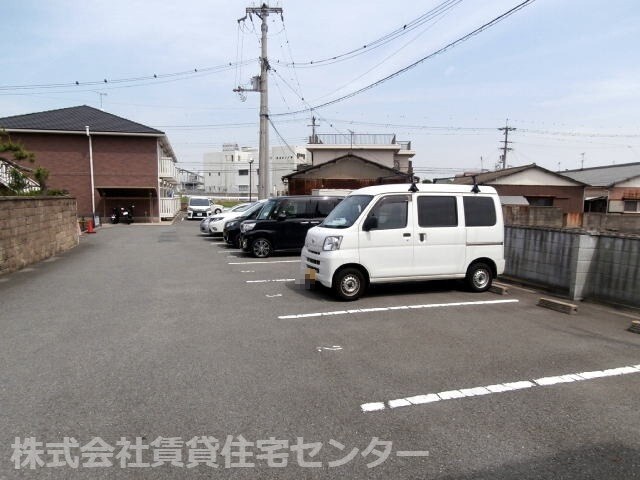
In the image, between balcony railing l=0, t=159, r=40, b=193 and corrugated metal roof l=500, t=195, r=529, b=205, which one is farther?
corrugated metal roof l=500, t=195, r=529, b=205

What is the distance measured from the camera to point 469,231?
7.38 m

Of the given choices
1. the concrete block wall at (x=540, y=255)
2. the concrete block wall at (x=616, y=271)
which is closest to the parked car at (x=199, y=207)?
the concrete block wall at (x=540, y=255)

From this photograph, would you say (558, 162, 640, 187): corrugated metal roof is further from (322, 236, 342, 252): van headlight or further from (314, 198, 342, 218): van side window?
(322, 236, 342, 252): van headlight

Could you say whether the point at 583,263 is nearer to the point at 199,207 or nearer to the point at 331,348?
the point at 331,348

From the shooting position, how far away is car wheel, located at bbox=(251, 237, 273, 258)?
1188cm

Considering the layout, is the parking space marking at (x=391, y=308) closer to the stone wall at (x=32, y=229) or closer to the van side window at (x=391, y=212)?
the van side window at (x=391, y=212)

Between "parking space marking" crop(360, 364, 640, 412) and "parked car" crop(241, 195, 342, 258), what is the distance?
8539 mm

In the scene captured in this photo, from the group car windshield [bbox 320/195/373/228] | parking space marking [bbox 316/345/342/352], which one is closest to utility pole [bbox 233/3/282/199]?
car windshield [bbox 320/195/373/228]

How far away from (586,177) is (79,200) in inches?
1590

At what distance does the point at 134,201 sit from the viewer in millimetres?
28734

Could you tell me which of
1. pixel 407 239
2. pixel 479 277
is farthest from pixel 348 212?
pixel 479 277

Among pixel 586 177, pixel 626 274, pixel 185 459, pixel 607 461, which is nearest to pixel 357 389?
pixel 185 459

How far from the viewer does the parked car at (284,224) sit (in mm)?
11906

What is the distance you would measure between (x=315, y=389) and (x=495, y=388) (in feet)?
5.21
